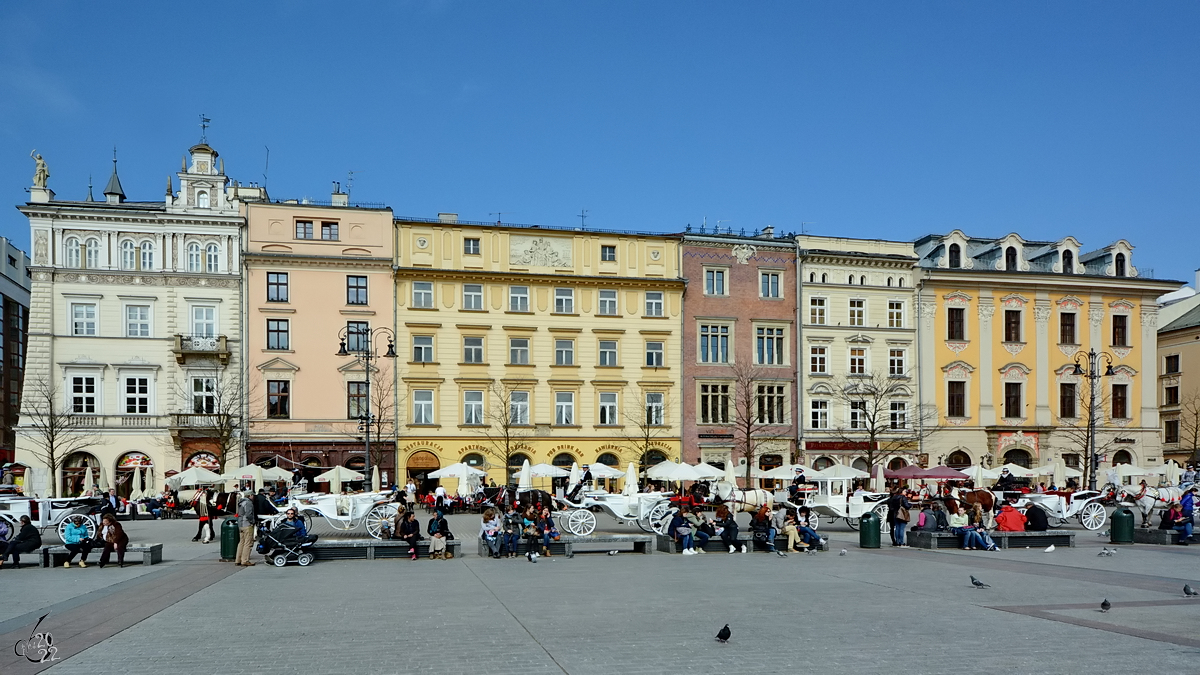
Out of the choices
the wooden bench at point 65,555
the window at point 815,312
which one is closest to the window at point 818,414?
the window at point 815,312

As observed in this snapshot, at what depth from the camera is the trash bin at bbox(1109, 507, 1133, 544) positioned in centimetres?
2617

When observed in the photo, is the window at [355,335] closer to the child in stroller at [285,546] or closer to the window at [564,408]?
the window at [564,408]

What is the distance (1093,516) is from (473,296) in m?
30.5

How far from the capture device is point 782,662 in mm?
10617

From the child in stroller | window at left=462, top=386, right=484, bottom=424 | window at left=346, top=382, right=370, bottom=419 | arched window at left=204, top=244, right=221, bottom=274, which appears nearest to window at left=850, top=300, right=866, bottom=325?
window at left=462, top=386, right=484, bottom=424

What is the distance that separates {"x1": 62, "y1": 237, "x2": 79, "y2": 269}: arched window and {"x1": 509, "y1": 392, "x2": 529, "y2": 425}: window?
20.8 metres

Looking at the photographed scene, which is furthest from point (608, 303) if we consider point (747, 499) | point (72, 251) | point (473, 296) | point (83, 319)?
point (72, 251)

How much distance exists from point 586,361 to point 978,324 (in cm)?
2226

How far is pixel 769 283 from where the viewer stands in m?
55.6

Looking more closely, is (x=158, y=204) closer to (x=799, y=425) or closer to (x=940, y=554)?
(x=799, y=425)

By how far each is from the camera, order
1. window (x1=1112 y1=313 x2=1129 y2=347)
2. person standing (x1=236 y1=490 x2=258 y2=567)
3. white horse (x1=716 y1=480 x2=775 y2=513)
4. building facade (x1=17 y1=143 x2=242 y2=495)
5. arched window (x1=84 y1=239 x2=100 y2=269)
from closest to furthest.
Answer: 1. person standing (x1=236 y1=490 x2=258 y2=567)
2. white horse (x1=716 y1=480 x2=775 y2=513)
3. building facade (x1=17 y1=143 x2=242 y2=495)
4. arched window (x1=84 y1=239 x2=100 y2=269)
5. window (x1=1112 y1=313 x2=1129 y2=347)

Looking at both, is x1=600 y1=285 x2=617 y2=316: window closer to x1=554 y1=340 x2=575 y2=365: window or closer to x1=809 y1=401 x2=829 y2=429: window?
x1=554 y1=340 x2=575 y2=365: window

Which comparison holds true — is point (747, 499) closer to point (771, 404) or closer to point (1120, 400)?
point (771, 404)

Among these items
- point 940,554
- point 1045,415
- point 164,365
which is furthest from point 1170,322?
point 164,365
